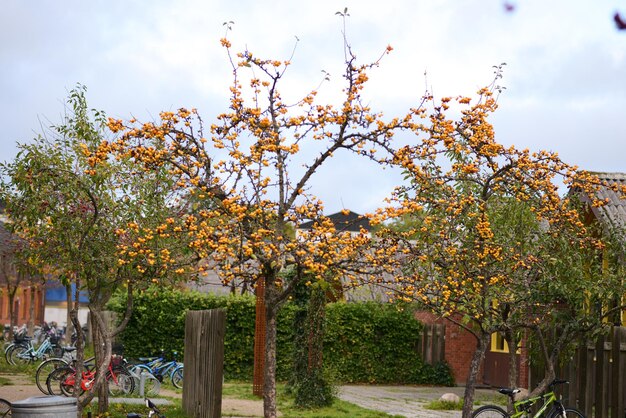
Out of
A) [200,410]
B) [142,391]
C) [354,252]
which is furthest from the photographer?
[142,391]

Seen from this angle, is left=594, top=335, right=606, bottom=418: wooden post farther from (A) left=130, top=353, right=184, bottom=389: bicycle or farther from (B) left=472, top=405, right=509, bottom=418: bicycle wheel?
(A) left=130, top=353, right=184, bottom=389: bicycle

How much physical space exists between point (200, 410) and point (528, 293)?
4701 millimetres

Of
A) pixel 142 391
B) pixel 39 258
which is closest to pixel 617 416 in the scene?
pixel 39 258

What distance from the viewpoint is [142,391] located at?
18281 mm

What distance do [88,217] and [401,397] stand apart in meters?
12.2

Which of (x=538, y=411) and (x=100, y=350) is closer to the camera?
(x=538, y=411)

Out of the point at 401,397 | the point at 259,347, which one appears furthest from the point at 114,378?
the point at 401,397

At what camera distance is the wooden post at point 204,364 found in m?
13.2

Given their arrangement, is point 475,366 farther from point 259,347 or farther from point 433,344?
point 433,344

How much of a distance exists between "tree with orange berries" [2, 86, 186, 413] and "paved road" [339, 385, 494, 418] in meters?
7.34

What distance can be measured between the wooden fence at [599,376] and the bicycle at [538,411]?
0.35m

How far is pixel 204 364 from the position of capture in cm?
1377

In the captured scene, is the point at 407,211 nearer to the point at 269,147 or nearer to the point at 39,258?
the point at 269,147

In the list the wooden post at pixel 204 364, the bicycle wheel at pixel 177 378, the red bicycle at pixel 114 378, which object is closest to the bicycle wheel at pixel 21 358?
the bicycle wheel at pixel 177 378
